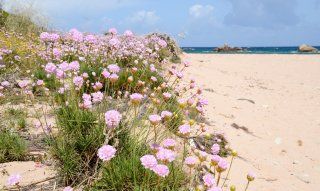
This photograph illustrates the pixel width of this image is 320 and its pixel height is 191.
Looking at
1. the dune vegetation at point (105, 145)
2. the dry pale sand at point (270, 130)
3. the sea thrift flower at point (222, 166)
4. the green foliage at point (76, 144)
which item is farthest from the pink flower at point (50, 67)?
the dry pale sand at point (270, 130)

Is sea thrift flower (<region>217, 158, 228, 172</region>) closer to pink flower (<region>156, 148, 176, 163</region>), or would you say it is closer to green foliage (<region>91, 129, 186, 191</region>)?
pink flower (<region>156, 148, 176, 163</region>)

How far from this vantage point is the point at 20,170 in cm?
376

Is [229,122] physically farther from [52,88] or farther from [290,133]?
[52,88]

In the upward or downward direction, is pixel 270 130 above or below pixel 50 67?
below

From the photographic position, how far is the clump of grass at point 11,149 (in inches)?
157

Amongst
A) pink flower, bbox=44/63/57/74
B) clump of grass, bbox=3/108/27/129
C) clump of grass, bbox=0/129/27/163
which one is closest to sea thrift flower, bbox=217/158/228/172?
pink flower, bbox=44/63/57/74

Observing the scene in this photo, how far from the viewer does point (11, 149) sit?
401 centimetres

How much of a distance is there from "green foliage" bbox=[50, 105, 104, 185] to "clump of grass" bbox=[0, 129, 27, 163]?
0.37 meters

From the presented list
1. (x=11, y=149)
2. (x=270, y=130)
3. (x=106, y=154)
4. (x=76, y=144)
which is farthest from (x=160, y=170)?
(x=270, y=130)

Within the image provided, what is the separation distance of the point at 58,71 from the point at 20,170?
101cm

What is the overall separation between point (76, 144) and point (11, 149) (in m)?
0.80

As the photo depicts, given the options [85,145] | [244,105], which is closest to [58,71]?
[85,145]

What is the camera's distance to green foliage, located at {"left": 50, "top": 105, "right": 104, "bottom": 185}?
3.51 metres

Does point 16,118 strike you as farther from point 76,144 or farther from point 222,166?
point 222,166
